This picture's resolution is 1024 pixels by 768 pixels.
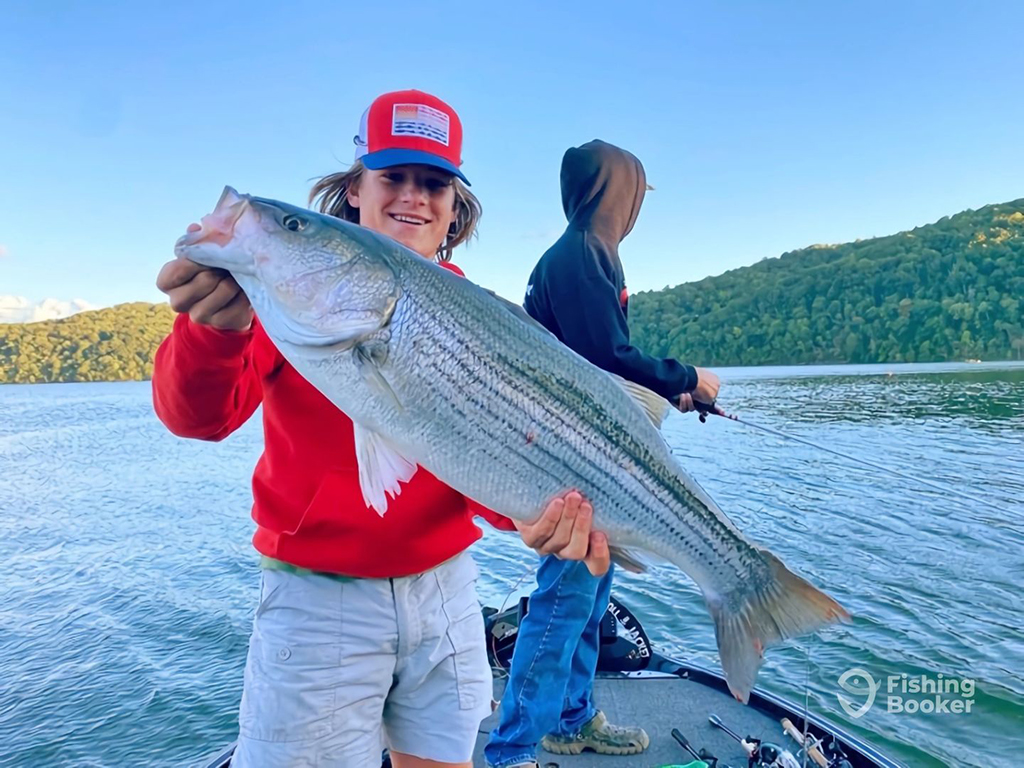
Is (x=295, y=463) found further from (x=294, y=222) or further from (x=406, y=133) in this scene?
(x=406, y=133)

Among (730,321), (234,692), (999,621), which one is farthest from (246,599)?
(730,321)

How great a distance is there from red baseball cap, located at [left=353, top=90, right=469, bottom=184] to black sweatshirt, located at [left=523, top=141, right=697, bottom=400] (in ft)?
4.66

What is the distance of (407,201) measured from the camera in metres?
2.90

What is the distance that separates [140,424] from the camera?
43781 millimetres

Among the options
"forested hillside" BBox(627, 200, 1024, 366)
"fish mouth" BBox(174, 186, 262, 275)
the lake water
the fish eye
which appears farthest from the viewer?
"forested hillside" BBox(627, 200, 1024, 366)

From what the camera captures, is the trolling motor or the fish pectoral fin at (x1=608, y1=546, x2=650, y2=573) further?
the trolling motor

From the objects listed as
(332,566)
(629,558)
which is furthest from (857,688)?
(332,566)

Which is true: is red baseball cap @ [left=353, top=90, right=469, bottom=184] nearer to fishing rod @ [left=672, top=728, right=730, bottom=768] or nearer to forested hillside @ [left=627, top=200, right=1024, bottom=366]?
fishing rod @ [left=672, top=728, right=730, bottom=768]

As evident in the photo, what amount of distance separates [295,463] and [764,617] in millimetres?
2081

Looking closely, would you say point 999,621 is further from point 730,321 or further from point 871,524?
point 730,321

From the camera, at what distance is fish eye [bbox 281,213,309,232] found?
2.34m

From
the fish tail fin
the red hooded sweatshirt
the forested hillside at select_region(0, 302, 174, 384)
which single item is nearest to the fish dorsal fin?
the fish tail fin

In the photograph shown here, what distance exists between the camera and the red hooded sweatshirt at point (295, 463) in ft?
7.41

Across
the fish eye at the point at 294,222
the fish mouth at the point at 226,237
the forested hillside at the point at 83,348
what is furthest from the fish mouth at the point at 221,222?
the forested hillside at the point at 83,348
